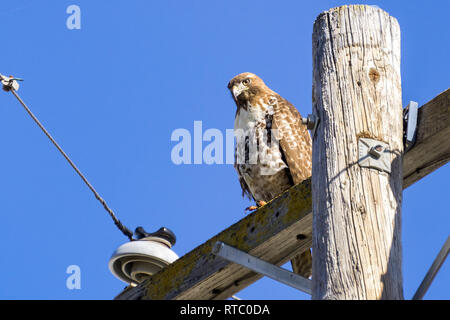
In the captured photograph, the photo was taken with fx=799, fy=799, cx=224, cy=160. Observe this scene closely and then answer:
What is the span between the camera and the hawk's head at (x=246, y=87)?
6860 mm

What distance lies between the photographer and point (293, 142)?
20.6ft

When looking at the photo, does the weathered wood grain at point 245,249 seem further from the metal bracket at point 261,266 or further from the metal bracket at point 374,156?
the metal bracket at point 374,156

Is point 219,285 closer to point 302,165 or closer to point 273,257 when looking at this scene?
Result: point 273,257

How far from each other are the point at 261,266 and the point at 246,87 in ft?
12.3

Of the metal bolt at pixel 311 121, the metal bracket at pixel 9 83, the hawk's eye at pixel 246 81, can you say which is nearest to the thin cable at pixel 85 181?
the metal bracket at pixel 9 83

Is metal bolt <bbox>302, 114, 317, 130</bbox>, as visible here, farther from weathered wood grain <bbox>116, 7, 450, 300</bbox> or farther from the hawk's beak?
the hawk's beak

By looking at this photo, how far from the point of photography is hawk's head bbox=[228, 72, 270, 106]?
6.86 m

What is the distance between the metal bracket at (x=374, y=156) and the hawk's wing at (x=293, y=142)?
3.09 metres

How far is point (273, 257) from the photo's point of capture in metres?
3.42

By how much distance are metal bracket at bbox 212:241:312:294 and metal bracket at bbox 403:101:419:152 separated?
674mm

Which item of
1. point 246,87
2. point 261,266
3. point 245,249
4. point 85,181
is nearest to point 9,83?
point 85,181
